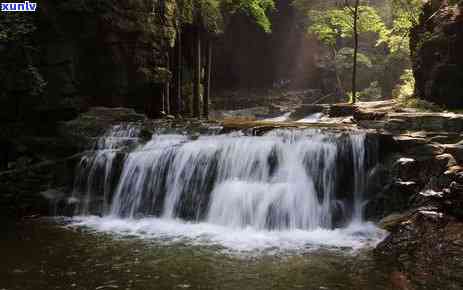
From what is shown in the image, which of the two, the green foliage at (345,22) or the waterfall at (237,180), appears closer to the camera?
the waterfall at (237,180)

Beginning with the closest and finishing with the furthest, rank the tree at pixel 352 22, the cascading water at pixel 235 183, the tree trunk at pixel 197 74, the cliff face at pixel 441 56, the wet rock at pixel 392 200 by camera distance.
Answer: the wet rock at pixel 392 200 → the cascading water at pixel 235 183 → the cliff face at pixel 441 56 → the tree trunk at pixel 197 74 → the tree at pixel 352 22

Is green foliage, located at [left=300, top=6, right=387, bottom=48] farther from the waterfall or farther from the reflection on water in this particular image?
the reflection on water

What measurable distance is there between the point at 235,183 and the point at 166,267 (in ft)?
16.3

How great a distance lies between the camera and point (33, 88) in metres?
16.9

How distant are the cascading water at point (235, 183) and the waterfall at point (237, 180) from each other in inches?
1.1

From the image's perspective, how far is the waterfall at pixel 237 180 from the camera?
11.9 metres

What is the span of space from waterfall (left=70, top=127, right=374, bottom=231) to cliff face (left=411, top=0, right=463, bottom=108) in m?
5.75

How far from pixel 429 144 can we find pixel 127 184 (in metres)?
8.81

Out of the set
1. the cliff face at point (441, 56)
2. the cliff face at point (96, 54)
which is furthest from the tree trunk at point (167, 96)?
the cliff face at point (441, 56)

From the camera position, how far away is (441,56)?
675 inches

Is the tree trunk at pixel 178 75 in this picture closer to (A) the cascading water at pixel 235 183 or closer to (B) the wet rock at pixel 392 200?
(A) the cascading water at pixel 235 183

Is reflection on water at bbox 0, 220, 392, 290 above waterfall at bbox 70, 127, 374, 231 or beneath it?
beneath

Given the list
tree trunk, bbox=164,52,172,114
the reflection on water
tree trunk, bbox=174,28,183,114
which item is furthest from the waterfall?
tree trunk, bbox=174,28,183,114

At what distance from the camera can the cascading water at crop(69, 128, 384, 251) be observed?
11797mm
